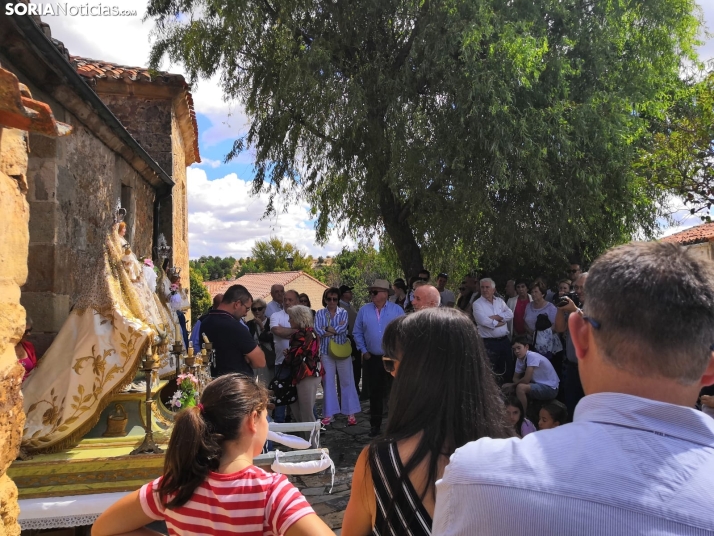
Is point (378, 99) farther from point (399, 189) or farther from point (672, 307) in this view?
point (672, 307)

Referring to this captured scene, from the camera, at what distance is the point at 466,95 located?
819 centimetres

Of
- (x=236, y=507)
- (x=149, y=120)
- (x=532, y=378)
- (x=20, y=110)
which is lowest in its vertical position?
(x=532, y=378)

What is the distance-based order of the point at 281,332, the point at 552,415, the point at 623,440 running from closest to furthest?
1. the point at 623,440
2. the point at 552,415
3. the point at 281,332

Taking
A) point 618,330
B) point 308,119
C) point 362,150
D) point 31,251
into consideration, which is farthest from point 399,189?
point 618,330

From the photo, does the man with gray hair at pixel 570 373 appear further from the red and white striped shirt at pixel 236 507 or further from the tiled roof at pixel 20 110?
the tiled roof at pixel 20 110

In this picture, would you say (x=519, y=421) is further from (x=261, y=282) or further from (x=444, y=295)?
(x=261, y=282)

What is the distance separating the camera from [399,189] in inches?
369

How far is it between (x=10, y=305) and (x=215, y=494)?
100 centimetres

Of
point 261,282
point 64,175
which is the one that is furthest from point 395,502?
point 261,282

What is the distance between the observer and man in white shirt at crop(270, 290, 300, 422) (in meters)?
7.06

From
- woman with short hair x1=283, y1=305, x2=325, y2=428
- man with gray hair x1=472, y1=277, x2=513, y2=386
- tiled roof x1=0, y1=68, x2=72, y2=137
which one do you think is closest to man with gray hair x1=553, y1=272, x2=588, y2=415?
man with gray hair x1=472, y1=277, x2=513, y2=386

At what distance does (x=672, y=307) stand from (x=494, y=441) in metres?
0.38

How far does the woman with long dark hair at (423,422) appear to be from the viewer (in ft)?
5.02

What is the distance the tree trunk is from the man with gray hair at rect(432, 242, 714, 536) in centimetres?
946
